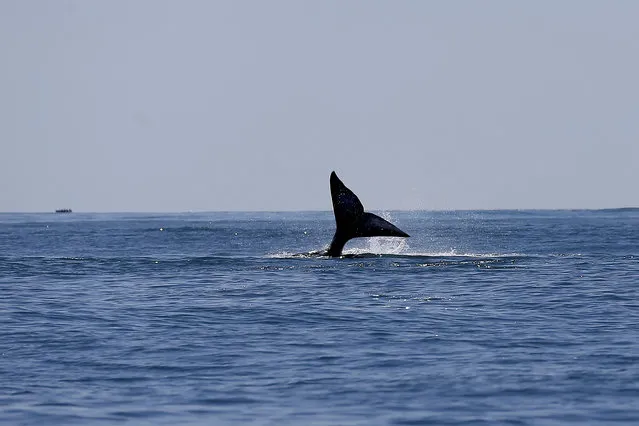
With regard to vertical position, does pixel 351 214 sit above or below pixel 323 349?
above

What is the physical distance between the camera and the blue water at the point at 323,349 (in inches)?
506

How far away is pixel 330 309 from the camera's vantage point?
22.8 m

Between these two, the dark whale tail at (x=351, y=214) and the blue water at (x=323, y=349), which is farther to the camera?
the dark whale tail at (x=351, y=214)

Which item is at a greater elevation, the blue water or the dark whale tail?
the dark whale tail

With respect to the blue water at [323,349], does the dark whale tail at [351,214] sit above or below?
above

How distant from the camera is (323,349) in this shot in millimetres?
17297

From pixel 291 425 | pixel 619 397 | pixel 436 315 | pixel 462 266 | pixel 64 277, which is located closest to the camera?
pixel 291 425

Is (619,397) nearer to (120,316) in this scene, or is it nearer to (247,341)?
(247,341)

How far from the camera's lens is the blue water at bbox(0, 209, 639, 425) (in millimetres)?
12844

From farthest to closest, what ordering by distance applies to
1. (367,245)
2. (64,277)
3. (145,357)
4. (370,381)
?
(367,245)
(64,277)
(145,357)
(370,381)

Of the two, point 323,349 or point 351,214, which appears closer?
point 323,349

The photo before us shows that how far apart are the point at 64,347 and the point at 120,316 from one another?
4.30 m

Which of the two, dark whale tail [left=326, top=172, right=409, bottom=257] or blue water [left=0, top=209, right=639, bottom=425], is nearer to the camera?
blue water [left=0, top=209, right=639, bottom=425]

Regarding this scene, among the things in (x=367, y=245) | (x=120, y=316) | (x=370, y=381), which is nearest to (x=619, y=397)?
(x=370, y=381)
